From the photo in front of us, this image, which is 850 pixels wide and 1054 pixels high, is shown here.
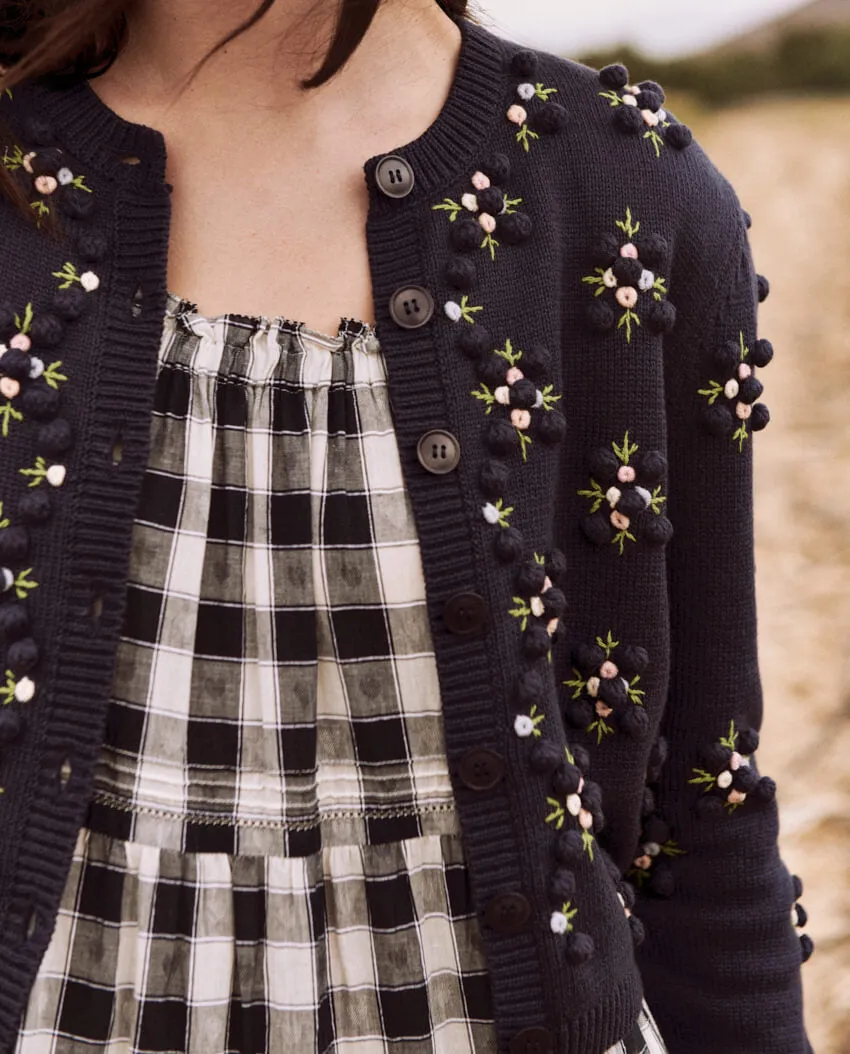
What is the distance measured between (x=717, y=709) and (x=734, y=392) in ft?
0.80

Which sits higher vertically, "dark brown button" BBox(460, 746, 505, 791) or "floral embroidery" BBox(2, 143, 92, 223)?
"floral embroidery" BBox(2, 143, 92, 223)

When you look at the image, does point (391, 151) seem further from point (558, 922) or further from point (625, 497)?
point (558, 922)

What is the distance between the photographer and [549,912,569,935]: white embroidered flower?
2.67 feet

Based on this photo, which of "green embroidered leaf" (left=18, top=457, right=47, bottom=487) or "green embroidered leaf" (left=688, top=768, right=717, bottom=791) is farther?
"green embroidered leaf" (left=688, top=768, right=717, bottom=791)

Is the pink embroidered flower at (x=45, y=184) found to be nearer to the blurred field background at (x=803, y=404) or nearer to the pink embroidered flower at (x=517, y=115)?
the pink embroidered flower at (x=517, y=115)

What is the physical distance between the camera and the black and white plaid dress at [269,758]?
0.79 m

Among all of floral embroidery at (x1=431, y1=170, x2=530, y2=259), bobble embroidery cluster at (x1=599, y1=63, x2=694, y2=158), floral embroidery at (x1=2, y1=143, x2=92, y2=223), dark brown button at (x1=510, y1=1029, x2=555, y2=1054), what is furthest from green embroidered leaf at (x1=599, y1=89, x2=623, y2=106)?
dark brown button at (x1=510, y1=1029, x2=555, y2=1054)

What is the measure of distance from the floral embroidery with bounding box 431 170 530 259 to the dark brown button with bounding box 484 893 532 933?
42 cm

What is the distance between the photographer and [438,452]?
0.81 m

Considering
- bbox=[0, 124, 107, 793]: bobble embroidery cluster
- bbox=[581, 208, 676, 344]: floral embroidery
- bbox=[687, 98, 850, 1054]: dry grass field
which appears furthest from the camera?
bbox=[687, 98, 850, 1054]: dry grass field

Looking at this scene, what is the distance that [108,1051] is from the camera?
0.79m

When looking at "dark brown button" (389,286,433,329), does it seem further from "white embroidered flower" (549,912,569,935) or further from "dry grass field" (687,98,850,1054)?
"dry grass field" (687,98,850,1054)

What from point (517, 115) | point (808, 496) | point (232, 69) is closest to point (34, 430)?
point (232, 69)

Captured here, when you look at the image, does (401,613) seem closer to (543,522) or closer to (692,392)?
(543,522)
